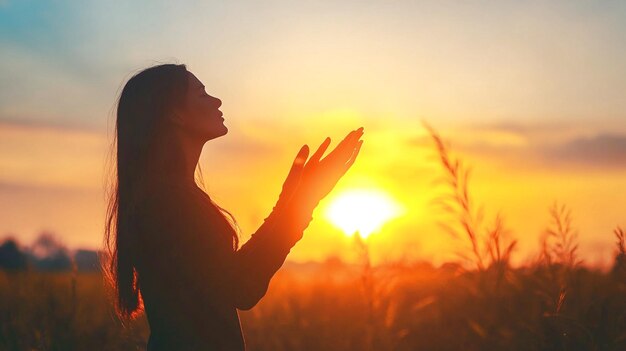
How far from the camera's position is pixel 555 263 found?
4.27 metres

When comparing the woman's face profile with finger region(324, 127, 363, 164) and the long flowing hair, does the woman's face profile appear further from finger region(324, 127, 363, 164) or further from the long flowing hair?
finger region(324, 127, 363, 164)

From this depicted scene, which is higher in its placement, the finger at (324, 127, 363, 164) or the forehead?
the forehead

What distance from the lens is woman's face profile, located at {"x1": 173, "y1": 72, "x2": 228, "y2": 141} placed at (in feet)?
11.3

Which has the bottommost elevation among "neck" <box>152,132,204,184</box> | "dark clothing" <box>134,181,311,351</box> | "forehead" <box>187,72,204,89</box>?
"dark clothing" <box>134,181,311,351</box>

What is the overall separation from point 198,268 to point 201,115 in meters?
0.91

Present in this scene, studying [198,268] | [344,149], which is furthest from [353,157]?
[198,268]

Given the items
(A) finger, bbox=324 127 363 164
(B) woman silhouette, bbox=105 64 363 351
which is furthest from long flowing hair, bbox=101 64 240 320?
(A) finger, bbox=324 127 363 164

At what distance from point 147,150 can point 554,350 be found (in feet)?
7.40

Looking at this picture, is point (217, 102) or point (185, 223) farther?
point (217, 102)

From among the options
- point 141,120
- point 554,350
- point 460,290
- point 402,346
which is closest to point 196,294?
point 141,120

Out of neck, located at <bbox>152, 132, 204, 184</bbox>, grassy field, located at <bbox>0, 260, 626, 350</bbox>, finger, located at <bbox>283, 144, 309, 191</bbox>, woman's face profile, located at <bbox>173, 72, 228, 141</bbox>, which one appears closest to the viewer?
finger, located at <bbox>283, 144, 309, 191</bbox>

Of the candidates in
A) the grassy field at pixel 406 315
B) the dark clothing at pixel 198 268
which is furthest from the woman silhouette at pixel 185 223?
the grassy field at pixel 406 315

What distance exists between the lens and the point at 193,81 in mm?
3539

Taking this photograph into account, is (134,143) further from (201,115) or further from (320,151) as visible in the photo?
(320,151)
